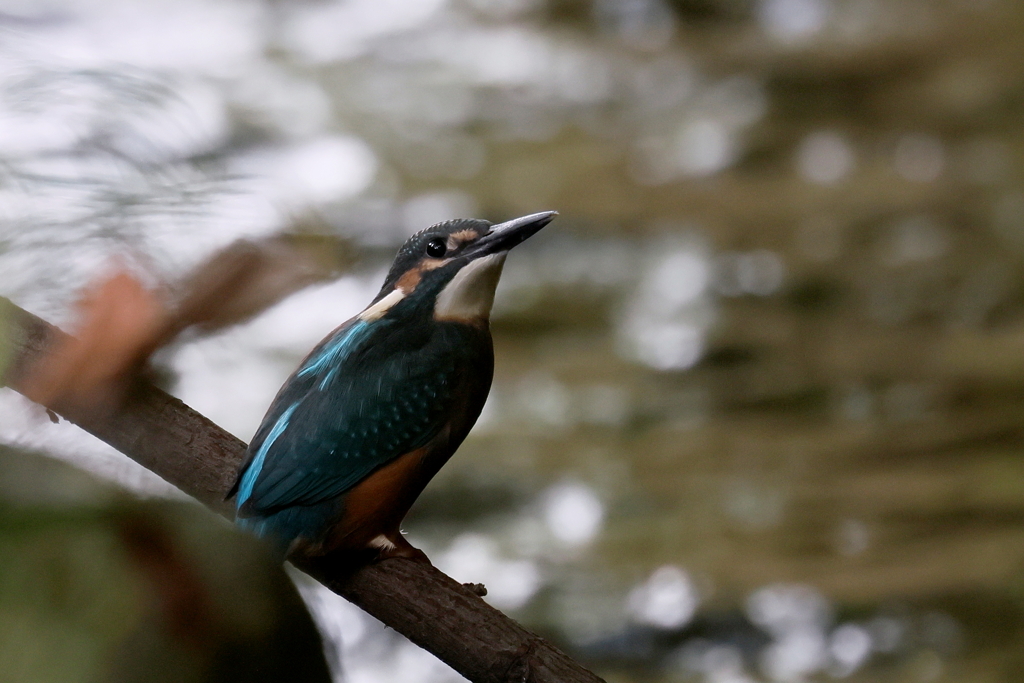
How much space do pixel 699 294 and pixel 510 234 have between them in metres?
1.99

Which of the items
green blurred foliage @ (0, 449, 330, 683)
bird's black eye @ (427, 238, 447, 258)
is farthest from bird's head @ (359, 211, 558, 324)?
green blurred foliage @ (0, 449, 330, 683)

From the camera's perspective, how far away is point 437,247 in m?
0.78

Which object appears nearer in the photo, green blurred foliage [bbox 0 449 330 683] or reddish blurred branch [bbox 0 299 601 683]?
green blurred foliage [bbox 0 449 330 683]

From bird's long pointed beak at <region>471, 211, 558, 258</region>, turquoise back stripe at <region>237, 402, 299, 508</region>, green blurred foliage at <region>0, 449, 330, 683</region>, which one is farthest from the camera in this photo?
bird's long pointed beak at <region>471, 211, 558, 258</region>

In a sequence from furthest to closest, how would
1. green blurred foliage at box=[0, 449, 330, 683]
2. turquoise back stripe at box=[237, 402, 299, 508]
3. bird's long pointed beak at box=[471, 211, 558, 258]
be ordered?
bird's long pointed beak at box=[471, 211, 558, 258] → turquoise back stripe at box=[237, 402, 299, 508] → green blurred foliage at box=[0, 449, 330, 683]

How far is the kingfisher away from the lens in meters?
0.70

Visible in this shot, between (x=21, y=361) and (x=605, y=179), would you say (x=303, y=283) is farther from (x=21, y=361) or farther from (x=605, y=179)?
(x=605, y=179)

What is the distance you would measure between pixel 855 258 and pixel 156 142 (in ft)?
8.89

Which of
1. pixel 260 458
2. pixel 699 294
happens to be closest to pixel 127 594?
pixel 260 458

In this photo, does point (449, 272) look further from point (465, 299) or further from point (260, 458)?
point (260, 458)

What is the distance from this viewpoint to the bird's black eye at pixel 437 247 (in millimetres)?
776

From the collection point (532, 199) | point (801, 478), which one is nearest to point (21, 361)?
point (801, 478)

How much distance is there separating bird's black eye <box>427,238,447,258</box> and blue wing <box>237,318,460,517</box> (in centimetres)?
6

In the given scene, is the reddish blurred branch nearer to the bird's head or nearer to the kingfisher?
the kingfisher
